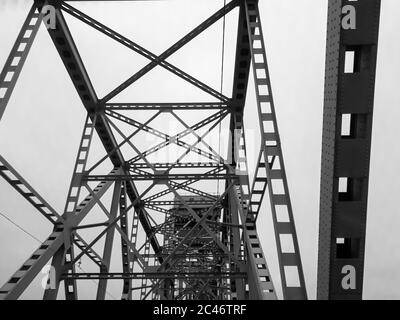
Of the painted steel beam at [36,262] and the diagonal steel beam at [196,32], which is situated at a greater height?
the diagonal steel beam at [196,32]

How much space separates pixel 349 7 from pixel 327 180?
2.07 meters

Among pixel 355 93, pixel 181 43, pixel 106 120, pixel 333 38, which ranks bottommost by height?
pixel 355 93

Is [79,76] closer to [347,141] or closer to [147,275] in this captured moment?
[147,275]

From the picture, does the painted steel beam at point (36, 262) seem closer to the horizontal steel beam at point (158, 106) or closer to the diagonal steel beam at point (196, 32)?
the horizontal steel beam at point (158, 106)

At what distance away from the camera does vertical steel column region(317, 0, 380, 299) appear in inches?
191

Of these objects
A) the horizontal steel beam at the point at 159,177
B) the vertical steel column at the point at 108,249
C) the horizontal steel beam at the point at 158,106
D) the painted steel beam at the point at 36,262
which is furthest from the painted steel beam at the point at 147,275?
the horizontal steel beam at the point at 158,106

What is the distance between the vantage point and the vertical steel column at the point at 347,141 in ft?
15.9

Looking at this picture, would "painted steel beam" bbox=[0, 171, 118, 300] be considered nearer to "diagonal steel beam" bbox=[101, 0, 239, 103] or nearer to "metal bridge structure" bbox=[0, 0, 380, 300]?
"metal bridge structure" bbox=[0, 0, 380, 300]
